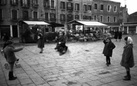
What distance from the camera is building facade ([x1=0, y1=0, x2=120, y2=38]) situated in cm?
2869

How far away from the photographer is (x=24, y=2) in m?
30.1

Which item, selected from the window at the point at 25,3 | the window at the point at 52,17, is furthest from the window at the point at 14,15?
the window at the point at 52,17

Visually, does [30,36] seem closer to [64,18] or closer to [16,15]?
[16,15]

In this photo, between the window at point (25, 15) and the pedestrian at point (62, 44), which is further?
the window at point (25, 15)

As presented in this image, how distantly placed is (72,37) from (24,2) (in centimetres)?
1489

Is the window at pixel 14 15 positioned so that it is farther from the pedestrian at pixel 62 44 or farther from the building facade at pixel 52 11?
the pedestrian at pixel 62 44

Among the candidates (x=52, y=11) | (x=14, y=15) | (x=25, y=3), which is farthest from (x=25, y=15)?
(x=52, y=11)

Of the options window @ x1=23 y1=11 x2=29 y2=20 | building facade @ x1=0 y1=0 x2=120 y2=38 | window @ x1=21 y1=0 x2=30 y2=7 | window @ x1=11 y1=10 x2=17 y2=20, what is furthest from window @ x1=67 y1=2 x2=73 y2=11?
window @ x1=11 y1=10 x2=17 y2=20

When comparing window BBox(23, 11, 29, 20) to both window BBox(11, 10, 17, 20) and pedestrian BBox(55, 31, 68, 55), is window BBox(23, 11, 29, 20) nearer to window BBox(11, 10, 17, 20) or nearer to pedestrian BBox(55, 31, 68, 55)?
window BBox(11, 10, 17, 20)

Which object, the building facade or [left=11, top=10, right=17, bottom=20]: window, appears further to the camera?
[left=11, top=10, right=17, bottom=20]: window

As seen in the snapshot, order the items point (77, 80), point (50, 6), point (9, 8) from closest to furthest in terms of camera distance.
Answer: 1. point (77, 80)
2. point (9, 8)
3. point (50, 6)

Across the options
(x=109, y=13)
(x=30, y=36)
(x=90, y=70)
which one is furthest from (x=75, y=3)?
(x=90, y=70)

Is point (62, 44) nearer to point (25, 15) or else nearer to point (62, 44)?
point (62, 44)

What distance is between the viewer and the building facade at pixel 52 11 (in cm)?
2869
